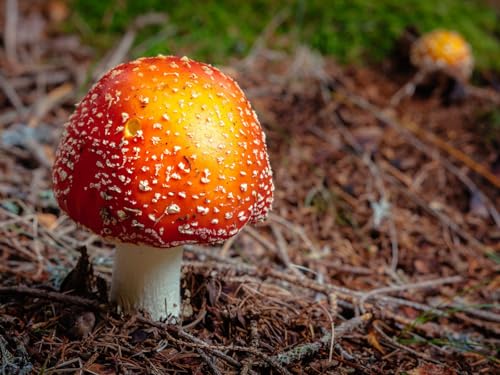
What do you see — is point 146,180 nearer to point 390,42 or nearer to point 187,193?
point 187,193

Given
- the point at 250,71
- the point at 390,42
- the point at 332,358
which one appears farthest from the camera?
the point at 390,42

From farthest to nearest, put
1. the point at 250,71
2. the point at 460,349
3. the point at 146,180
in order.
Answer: the point at 250,71 → the point at 460,349 → the point at 146,180

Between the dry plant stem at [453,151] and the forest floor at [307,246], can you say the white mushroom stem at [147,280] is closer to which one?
the forest floor at [307,246]

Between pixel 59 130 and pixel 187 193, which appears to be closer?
pixel 187 193

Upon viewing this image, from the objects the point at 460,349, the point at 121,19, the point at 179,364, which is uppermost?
the point at 121,19

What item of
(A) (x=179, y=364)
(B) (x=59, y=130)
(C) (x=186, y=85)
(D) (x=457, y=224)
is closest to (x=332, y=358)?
(A) (x=179, y=364)

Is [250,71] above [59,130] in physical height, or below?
above

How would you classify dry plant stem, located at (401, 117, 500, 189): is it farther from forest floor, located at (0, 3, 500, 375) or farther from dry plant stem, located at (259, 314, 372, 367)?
dry plant stem, located at (259, 314, 372, 367)
